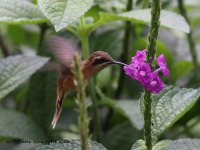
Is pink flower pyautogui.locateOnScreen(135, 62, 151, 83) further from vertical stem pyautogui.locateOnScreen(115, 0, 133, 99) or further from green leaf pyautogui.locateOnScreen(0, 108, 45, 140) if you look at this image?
vertical stem pyautogui.locateOnScreen(115, 0, 133, 99)

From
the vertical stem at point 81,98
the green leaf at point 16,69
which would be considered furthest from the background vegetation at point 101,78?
the vertical stem at point 81,98

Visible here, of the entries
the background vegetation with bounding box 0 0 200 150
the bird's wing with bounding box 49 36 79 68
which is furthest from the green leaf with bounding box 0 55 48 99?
the bird's wing with bounding box 49 36 79 68

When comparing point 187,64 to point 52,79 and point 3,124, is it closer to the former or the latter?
point 52,79

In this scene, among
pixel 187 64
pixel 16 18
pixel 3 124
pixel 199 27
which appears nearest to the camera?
pixel 16 18

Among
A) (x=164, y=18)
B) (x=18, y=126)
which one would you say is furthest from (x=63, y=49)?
(x=18, y=126)

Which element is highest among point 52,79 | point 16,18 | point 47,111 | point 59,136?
point 16,18

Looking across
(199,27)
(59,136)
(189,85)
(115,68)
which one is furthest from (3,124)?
(199,27)

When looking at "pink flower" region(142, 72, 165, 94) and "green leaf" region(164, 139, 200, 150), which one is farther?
"green leaf" region(164, 139, 200, 150)

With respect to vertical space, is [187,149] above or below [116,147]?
above
